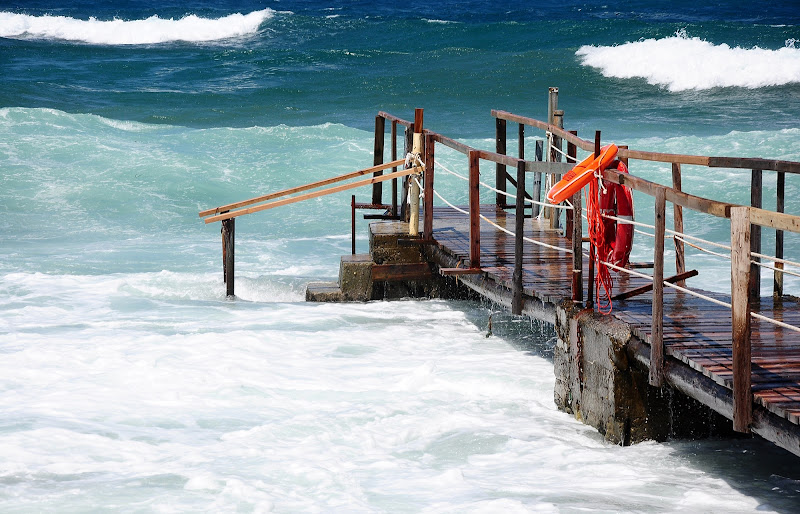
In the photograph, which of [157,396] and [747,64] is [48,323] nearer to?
[157,396]

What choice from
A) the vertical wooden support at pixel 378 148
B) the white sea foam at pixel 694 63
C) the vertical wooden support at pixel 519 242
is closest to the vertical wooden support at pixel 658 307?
the vertical wooden support at pixel 519 242

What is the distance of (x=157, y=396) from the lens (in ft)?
25.7

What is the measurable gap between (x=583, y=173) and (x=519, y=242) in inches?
44.5

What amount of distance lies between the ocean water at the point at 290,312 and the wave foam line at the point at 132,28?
28.6 ft

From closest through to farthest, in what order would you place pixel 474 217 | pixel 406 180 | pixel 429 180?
pixel 474 217, pixel 429 180, pixel 406 180

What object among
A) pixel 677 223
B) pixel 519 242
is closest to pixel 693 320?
pixel 677 223

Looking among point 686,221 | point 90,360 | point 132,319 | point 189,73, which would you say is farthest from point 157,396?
point 189,73

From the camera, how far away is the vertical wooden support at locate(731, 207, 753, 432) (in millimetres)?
5133

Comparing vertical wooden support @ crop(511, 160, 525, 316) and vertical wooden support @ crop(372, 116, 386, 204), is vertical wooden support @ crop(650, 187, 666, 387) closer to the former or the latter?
vertical wooden support @ crop(511, 160, 525, 316)

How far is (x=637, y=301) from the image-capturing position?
7.43 meters

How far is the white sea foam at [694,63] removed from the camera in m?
34.6

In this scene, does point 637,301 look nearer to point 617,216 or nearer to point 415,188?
point 617,216

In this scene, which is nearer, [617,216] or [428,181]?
[617,216]

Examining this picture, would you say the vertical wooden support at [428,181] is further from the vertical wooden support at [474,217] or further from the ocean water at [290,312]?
the vertical wooden support at [474,217]
